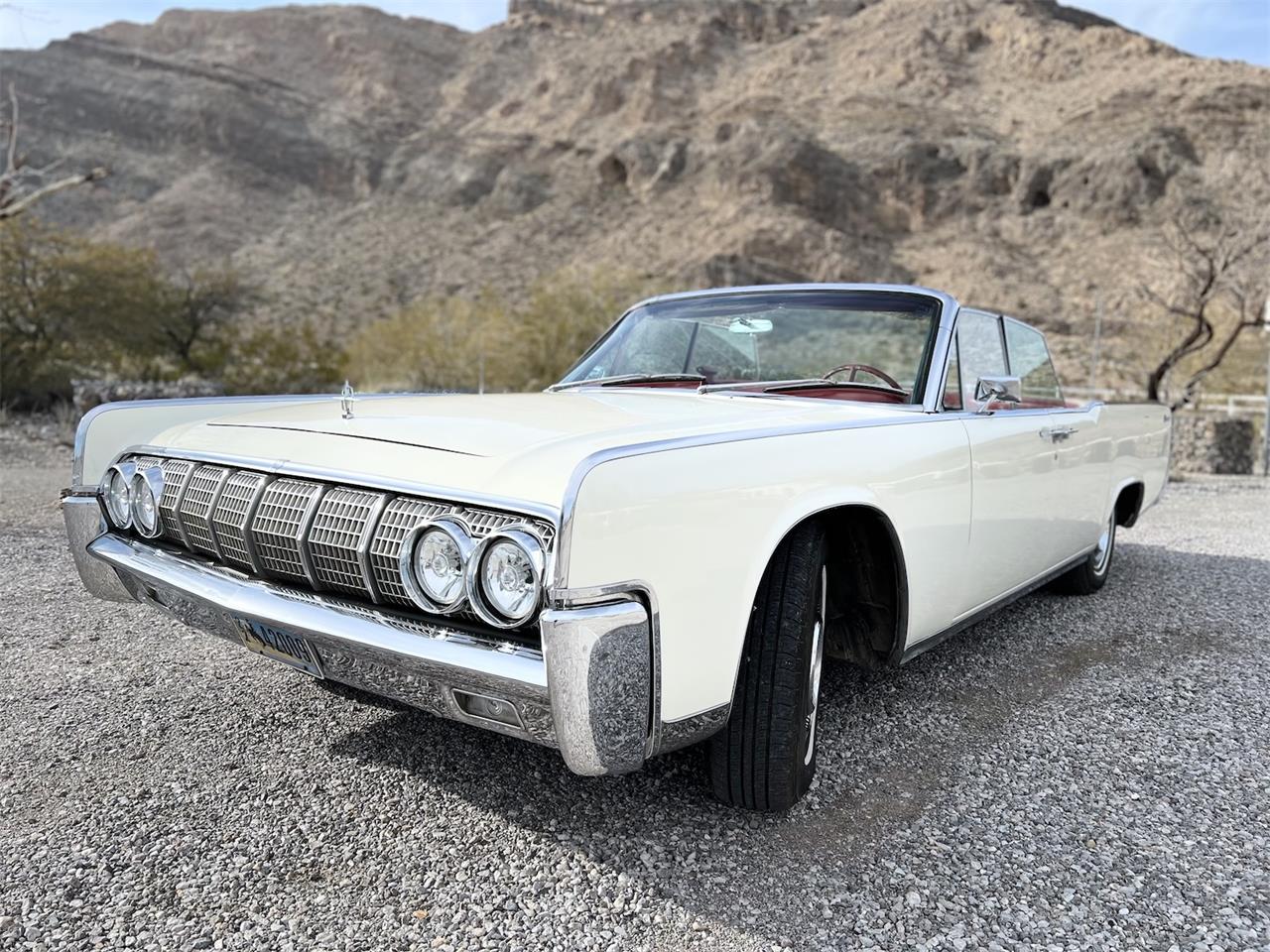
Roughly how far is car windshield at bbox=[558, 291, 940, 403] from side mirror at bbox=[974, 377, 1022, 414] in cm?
23

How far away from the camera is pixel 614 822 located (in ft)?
8.02

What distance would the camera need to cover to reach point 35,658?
11.8 feet

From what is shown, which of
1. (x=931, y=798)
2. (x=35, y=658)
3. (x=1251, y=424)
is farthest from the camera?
(x=1251, y=424)

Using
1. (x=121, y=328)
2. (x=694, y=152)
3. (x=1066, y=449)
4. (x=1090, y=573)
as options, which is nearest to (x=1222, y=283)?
(x=1090, y=573)

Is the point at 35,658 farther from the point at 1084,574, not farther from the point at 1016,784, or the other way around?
the point at 1084,574

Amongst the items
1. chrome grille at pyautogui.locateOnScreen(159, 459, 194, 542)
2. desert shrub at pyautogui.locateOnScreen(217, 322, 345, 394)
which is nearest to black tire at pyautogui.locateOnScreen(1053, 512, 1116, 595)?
chrome grille at pyautogui.locateOnScreen(159, 459, 194, 542)

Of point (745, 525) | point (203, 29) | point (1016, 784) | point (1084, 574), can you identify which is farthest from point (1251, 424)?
point (203, 29)

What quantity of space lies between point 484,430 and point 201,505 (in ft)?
2.69

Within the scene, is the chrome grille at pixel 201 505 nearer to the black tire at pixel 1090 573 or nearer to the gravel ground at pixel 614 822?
the gravel ground at pixel 614 822

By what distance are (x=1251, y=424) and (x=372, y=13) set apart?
3721 inches

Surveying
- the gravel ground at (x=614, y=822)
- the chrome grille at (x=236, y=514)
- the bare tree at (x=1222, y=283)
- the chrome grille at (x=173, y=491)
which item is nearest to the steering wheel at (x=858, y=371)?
the gravel ground at (x=614, y=822)

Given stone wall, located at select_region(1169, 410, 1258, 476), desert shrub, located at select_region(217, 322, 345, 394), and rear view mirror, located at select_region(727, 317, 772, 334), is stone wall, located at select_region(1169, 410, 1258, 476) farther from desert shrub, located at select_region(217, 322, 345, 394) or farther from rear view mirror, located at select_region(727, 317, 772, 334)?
desert shrub, located at select_region(217, 322, 345, 394)

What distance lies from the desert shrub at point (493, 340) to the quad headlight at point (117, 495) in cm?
2051

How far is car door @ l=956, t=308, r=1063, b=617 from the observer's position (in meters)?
3.18
